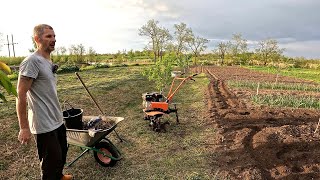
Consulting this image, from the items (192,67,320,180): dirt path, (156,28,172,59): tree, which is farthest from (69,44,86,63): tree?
(192,67,320,180): dirt path

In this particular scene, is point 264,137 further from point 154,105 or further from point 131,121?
point 131,121

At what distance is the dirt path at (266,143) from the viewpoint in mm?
4438

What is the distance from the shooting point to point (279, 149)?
5.23 m

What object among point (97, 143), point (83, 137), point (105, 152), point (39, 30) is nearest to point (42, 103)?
point (39, 30)

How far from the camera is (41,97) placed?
2994mm

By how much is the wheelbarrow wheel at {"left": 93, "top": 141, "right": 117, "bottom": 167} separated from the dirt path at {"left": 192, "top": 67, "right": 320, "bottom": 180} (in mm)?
1863

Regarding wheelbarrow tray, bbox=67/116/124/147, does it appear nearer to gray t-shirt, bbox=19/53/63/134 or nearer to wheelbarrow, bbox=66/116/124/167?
wheelbarrow, bbox=66/116/124/167

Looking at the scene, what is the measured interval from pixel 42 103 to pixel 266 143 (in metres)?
4.44

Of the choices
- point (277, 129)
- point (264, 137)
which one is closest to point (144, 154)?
point (264, 137)

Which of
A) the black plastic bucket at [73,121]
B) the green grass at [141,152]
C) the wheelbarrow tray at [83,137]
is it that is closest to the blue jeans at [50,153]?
the wheelbarrow tray at [83,137]

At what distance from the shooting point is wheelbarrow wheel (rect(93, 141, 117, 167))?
4.59 meters

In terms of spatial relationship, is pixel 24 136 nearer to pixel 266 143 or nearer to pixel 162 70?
A: pixel 266 143

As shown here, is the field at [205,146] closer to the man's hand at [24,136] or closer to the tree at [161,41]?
the man's hand at [24,136]

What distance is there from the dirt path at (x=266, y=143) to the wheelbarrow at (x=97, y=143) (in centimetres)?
190
